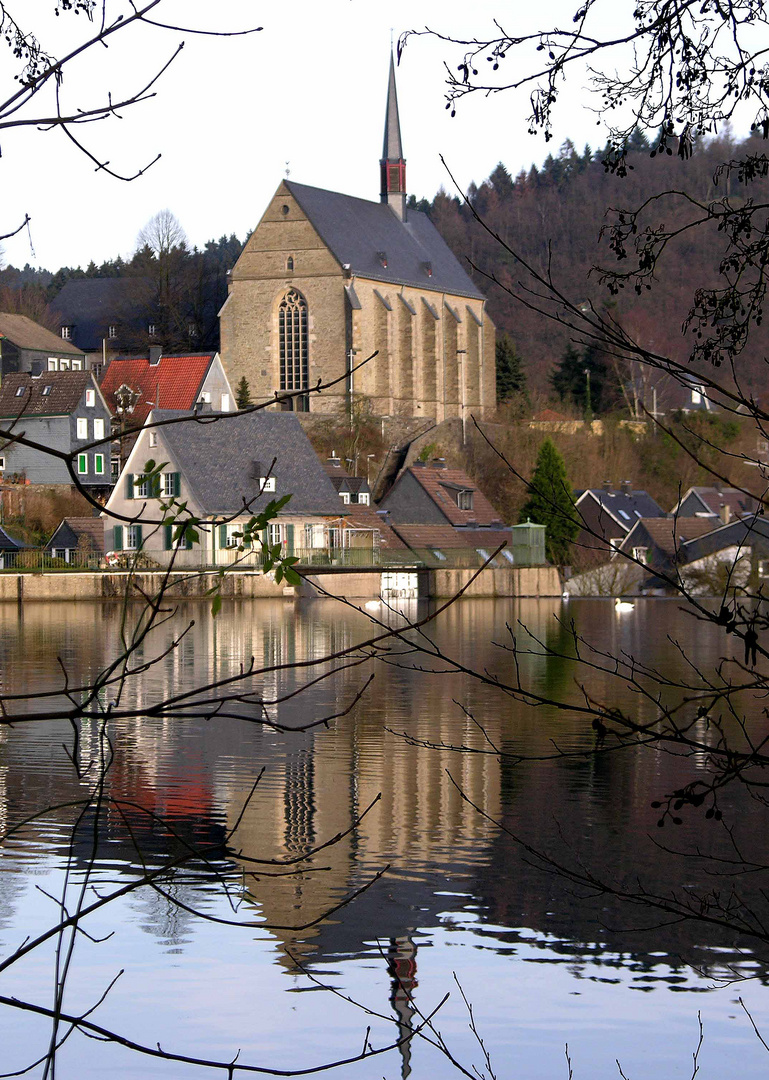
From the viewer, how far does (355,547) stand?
61062 millimetres

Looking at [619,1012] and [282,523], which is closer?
[619,1012]

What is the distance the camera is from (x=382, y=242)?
9050cm

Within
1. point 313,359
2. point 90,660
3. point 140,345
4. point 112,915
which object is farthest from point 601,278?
point 140,345

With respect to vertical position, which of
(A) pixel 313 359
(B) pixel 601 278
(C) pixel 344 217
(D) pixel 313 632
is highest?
(C) pixel 344 217

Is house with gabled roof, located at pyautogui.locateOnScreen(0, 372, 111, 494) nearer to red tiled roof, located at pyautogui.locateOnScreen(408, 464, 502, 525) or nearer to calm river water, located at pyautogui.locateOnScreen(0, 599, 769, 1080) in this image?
red tiled roof, located at pyautogui.locateOnScreen(408, 464, 502, 525)

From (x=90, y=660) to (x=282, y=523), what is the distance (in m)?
31.8

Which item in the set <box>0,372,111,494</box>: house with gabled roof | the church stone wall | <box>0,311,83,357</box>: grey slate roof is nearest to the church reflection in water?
<box>0,372,111,494</box>: house with gabled roof

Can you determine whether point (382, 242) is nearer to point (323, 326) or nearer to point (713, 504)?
point (323, 326)

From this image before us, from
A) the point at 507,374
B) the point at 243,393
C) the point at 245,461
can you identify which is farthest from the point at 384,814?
the point at 507,374

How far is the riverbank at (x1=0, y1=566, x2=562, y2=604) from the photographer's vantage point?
5262 centimetres

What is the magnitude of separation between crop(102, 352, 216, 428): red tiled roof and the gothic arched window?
6704 mm

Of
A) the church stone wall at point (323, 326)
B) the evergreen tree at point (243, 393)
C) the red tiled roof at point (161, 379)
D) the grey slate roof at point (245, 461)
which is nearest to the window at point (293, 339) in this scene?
the church stone wall at point (323, 326)

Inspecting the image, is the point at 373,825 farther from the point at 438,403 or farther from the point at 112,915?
the point at 438,403

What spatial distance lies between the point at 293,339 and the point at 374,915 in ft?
243
